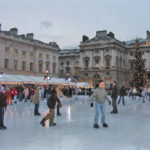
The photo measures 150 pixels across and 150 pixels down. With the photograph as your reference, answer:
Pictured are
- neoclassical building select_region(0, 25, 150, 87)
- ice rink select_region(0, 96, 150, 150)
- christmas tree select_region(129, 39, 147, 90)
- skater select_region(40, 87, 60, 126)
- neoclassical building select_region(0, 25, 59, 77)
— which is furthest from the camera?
neoclassical building select_region(0, 25, 150, 87)

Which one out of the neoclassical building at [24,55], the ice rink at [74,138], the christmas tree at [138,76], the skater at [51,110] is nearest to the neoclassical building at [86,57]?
the neoclassical building at [24,55]

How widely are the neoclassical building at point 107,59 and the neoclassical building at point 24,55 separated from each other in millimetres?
7285

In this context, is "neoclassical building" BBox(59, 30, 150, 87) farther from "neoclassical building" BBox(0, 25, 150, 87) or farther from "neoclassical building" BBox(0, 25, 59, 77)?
"neoclassical building" BBox(0, 25, 59, 77)

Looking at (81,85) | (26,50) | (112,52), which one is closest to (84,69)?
(112,52)

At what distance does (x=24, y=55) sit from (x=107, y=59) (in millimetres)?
19382

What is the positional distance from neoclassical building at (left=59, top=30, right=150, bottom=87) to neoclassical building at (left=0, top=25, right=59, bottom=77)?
23.9 ft

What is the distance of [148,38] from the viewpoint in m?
57.5

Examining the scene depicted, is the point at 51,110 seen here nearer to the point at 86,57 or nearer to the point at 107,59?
the point at 107,59

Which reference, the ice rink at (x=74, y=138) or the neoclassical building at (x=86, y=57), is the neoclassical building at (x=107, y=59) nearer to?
the neoclassical building at (x=86, y=57)

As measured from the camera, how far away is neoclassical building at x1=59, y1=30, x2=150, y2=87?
179ft

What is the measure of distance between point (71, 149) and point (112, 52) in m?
50.2

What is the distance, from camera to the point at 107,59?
55.7 m

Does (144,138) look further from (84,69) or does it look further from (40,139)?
(84,69)

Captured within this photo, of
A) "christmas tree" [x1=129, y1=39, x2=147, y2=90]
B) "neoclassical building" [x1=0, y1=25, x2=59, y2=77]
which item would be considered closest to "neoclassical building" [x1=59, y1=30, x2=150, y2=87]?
"neoclassical building" [x1=0, y1=25, x2=59, y2=77]
